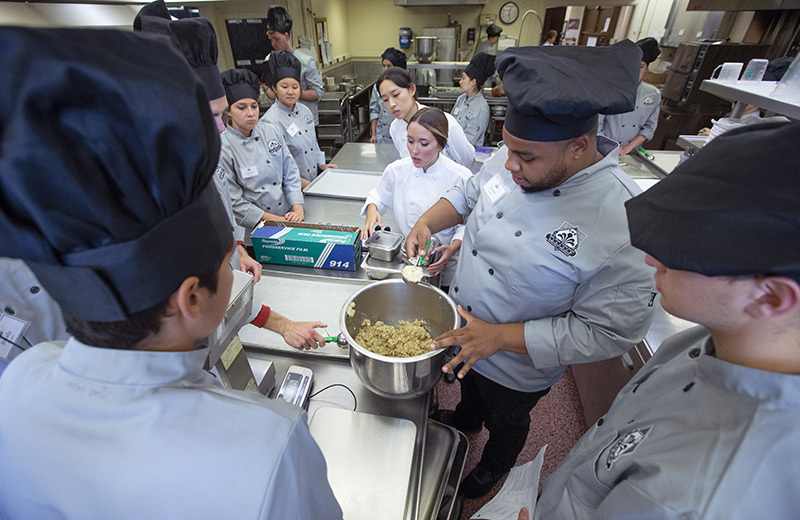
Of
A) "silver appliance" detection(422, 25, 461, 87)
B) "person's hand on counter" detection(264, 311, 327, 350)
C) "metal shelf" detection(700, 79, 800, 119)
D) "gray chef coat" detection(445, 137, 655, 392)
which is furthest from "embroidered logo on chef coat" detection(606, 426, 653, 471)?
"silver appliance" detection(422, 25, 461, 87)

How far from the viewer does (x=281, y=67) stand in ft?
9.52

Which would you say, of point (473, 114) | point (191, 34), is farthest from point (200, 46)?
point (473, 114)

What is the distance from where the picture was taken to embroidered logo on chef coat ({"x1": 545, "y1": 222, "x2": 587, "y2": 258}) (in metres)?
1.00

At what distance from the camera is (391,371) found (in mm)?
961

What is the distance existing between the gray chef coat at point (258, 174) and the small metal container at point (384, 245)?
84 centimetres

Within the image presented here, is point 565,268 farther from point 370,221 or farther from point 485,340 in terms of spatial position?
point 370,221

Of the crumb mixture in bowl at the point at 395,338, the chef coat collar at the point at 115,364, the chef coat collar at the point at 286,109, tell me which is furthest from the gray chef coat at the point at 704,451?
the chef coat collar at the point at 286,109

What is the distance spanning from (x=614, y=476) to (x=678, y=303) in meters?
0.35

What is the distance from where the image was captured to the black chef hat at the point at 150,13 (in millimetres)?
1326

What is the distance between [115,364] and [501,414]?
132 cm

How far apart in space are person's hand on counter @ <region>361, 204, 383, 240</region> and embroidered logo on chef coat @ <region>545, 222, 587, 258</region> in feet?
3.45

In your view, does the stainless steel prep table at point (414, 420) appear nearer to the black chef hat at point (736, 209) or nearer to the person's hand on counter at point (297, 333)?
the person's hand on counter at point (297, 333)

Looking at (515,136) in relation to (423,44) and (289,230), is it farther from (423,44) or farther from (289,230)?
(423,44)

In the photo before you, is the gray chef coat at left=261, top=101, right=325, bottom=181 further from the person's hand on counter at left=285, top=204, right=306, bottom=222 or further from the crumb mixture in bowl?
the crumb mixture in bowl
